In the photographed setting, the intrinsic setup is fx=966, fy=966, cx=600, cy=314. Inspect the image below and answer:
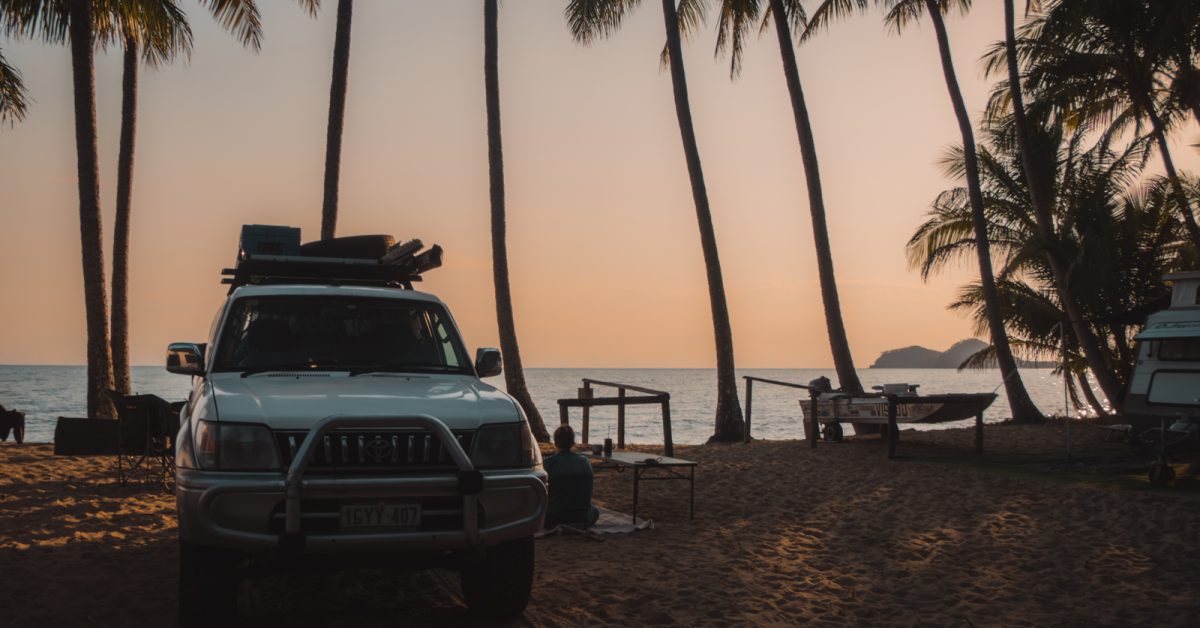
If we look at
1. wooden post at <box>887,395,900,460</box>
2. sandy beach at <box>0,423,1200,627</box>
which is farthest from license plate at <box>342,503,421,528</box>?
wooden post at <box>887,395,900,460</box>

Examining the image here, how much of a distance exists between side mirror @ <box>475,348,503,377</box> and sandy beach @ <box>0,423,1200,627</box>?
1.49 metres

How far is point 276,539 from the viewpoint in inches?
179

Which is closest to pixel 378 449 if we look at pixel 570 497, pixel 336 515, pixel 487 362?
pixel 336 515

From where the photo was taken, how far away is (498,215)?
19.7 m

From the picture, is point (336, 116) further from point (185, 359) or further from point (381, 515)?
point (381, 515)

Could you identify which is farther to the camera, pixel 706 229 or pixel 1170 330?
pixel 706 229

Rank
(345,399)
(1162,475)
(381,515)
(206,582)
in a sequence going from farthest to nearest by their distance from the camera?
(1162,475), (345,399), (206,582), (381,515)

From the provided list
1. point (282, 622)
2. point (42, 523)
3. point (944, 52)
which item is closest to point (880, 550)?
point (282, 622)

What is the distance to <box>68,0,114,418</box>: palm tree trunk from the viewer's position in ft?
51.8

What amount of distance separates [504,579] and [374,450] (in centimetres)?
120

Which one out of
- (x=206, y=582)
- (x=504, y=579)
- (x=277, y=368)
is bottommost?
(x=504, y=579)

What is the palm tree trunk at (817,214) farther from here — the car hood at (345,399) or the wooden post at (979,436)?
the car hood at (345,399)

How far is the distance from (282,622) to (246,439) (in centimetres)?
148

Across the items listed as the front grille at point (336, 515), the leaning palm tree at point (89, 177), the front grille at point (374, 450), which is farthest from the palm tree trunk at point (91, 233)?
the front grille at point (336, 515)
